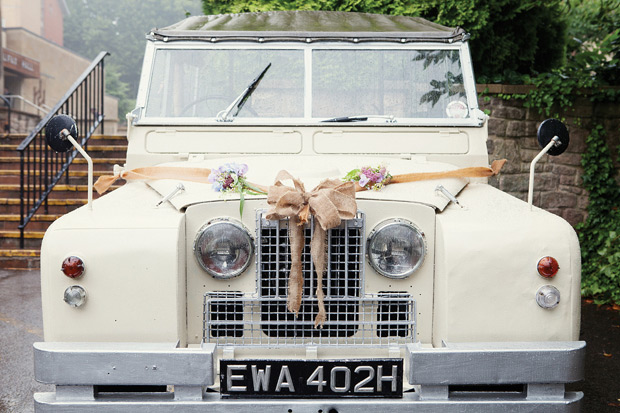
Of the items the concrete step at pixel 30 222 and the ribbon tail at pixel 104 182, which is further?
the concrete step at pixel 30 222

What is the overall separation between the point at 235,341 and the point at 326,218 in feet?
2.37

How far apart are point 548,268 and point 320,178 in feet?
3.73

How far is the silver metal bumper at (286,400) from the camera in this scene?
8.40 feet

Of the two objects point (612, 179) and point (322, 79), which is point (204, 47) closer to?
point (322, 79)

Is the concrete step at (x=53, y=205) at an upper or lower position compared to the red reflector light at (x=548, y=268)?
lower

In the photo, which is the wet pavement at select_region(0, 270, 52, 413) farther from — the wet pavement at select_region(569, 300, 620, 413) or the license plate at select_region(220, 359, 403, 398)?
the wet pavement at select_region(569, 300, 620, 413)

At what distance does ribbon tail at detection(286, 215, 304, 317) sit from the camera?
274 cm

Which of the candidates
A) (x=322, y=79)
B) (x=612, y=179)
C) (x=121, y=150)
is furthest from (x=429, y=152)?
(x=121, y=150)

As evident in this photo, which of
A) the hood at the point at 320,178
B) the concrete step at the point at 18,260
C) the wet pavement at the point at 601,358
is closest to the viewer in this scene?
the hood at the point at 320,178

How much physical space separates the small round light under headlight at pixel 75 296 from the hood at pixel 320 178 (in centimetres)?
55

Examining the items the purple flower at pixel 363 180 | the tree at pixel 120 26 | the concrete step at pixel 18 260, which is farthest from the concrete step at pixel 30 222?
the tree at pixel 120 26

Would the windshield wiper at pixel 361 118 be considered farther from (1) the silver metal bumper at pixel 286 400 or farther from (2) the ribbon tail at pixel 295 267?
(1) the silver metal bumper at pixel 286 400

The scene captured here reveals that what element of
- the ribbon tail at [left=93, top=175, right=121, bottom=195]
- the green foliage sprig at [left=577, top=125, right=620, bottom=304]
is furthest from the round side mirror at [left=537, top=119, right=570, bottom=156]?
the green foliage sprig at [left=577, top=125, right=620, bottom=304]

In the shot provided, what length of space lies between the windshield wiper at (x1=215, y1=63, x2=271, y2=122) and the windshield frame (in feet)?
0.11
